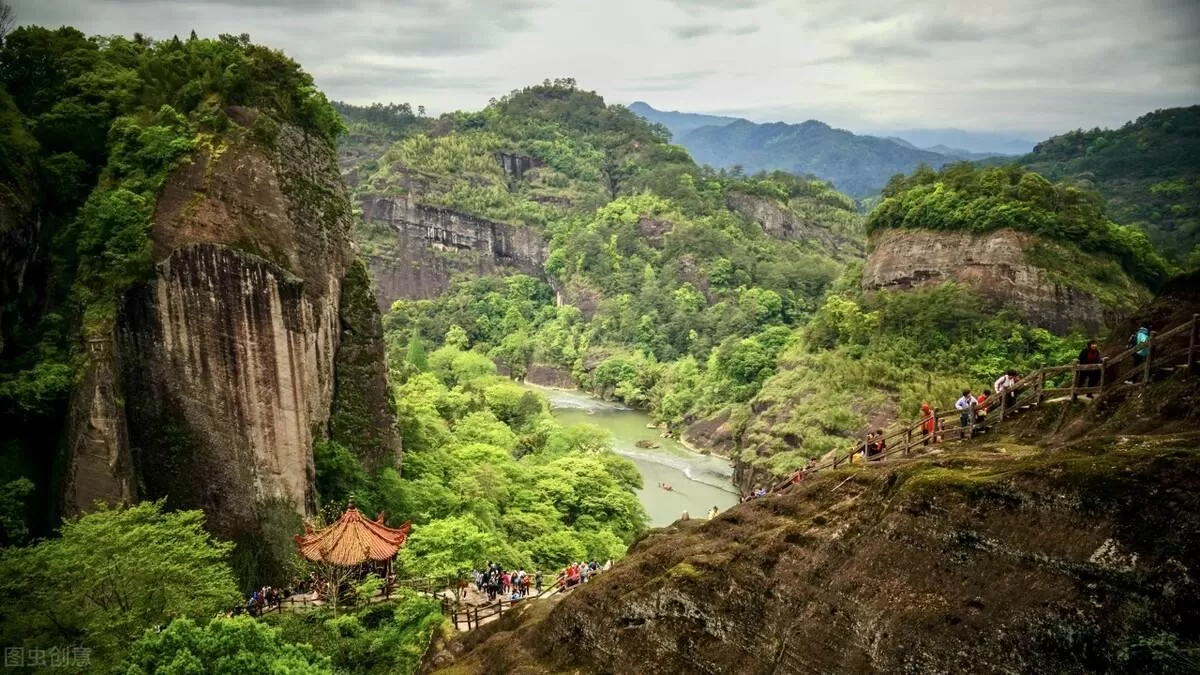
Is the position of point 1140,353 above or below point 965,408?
above

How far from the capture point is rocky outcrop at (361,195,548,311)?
132 metres

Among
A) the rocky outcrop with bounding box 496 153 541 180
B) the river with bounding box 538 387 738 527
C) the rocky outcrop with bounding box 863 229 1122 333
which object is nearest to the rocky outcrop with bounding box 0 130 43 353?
the river with bounding box 538 387 738 527

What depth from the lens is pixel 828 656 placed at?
12305mm

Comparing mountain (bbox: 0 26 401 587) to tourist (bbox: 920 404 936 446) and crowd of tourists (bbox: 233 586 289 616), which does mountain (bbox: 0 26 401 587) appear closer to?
crowd of tourists (bbox: 233 586 289 616)

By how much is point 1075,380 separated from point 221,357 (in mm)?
24303

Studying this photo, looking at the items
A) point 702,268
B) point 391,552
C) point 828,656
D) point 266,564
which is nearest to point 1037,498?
point 828,656

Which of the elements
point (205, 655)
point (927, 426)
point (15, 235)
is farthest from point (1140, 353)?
point (15, 235)

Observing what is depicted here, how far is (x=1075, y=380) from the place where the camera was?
14797 millimetres

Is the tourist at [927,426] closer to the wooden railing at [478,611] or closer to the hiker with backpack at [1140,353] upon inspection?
the hiker with backpack at [1140,353]

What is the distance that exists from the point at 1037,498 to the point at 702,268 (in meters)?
102

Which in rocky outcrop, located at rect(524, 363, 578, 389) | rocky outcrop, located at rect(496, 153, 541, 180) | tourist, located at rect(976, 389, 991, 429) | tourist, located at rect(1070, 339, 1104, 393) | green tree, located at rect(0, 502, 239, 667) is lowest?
rocky outcrop, located at rect(524, 363, 578, 389)

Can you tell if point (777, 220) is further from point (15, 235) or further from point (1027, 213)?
point (15, 235)

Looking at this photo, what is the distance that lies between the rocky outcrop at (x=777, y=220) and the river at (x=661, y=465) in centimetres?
5523

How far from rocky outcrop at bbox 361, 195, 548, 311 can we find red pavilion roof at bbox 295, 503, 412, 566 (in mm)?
108528
